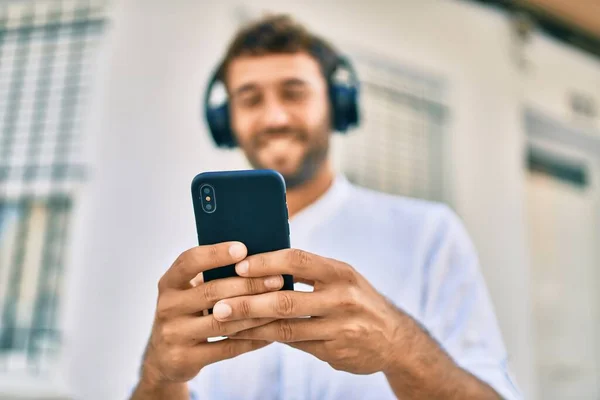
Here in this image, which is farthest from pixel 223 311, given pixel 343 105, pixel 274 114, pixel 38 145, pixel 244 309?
pixel 38 145

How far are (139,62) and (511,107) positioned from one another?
1336 millimetres

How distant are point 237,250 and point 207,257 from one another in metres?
0.03

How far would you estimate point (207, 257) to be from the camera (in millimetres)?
448

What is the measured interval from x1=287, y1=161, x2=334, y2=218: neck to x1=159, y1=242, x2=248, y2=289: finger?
371 mm

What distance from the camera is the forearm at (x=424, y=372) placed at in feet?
1.83

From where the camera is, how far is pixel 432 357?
0.59 m

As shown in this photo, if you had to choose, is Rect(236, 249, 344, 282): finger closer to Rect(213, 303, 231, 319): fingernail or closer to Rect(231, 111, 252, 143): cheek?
Rect(213, 303, 231, 319): fingernail

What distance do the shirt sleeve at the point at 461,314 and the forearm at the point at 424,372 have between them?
0.04 m

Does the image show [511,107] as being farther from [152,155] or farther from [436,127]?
[152,155]

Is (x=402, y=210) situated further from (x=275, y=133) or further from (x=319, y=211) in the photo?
(x=275, y=133)

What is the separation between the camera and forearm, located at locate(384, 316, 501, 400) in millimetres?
558

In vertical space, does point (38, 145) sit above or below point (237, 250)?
above

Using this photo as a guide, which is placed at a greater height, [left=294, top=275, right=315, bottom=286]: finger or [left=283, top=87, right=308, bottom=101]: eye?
[left=283, top=87, right=308, bottom=101]: eye

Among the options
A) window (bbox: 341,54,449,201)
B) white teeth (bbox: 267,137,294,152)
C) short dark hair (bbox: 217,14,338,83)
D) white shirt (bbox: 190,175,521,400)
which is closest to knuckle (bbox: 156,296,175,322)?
white shirt (bbox: 190,175,521,400)
